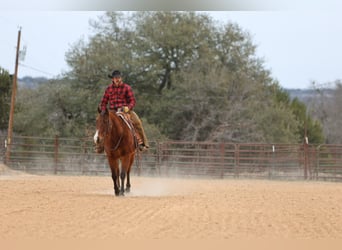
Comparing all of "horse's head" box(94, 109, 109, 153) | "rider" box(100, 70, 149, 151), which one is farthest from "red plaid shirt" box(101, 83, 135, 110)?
"horse's head" box(94, 109, 109, 153)

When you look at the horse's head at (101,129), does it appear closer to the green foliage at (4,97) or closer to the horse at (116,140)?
the horse at (116,140)

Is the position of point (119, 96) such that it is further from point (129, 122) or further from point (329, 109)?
point (329, 109)

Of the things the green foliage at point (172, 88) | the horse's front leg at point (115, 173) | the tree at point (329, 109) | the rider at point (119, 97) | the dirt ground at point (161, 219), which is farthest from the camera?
the tree at point (329, 109)

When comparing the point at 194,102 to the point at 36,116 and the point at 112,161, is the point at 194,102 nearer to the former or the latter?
the point at 36,116

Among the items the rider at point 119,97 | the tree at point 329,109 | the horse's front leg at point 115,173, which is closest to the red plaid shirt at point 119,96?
the rider at point 119,97

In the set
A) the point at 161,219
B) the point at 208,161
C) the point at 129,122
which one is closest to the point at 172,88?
the point at 208,161

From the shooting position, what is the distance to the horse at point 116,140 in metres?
10.2

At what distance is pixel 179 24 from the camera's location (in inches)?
1345

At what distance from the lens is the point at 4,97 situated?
33906 millimetres

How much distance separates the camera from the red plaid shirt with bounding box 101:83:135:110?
1059 cm

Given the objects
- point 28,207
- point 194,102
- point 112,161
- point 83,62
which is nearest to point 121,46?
point 83,62

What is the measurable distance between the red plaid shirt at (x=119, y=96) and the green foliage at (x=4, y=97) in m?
24.0

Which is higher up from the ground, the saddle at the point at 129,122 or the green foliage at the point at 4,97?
the green foliage at the point at 4,97

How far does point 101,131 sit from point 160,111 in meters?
23.4
